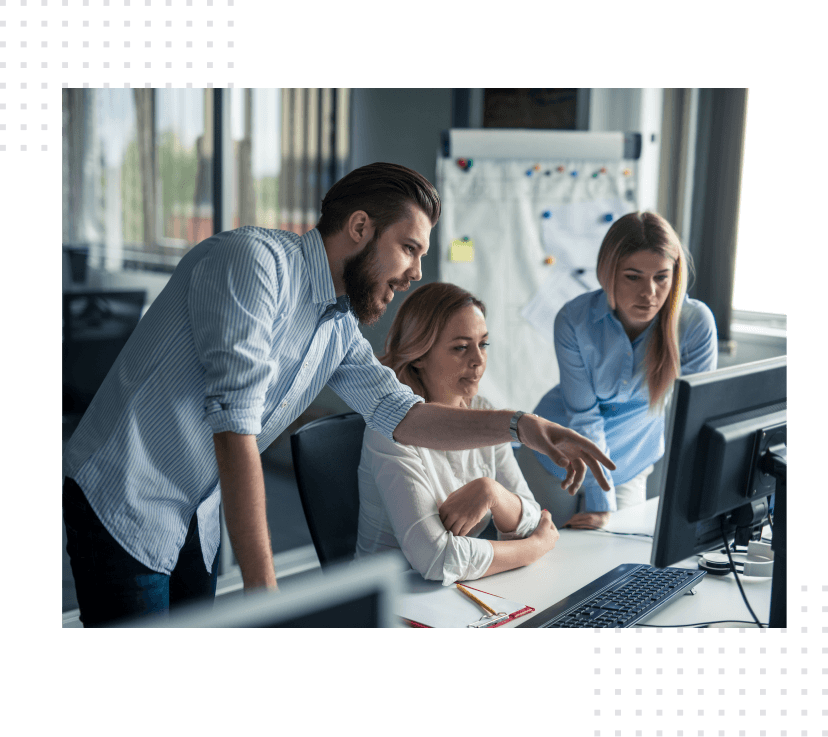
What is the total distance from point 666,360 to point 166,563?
4.98 ft

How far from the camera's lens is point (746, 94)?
10.5 feet

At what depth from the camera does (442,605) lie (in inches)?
49.7

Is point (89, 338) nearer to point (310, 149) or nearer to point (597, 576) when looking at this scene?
point (310, 149)

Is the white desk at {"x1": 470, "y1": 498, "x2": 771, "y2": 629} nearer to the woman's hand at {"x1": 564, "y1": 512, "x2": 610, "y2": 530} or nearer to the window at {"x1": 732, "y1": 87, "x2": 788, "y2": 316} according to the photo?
the woman's hand at {"x1": 564, "y1": 512, "x2": 610, "y2": 530}

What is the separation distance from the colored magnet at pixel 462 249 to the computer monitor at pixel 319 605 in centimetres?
224

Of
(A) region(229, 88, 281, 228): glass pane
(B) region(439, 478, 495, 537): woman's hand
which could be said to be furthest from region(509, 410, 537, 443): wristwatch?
(A) region(229, 88, 281, 228): glass pane

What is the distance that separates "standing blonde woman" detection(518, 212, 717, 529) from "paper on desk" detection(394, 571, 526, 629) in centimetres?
83

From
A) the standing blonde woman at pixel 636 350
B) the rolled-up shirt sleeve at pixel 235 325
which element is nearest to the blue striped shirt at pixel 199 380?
the rolled-up shirt sleeve at pixel 235 325

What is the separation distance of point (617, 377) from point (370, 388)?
0.98m

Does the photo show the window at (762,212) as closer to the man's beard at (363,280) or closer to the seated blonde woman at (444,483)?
the seated blonde woman at (444,483)

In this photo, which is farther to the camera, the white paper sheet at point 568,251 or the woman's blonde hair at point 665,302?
the white paper sheet at point 568,251

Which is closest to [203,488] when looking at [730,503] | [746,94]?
[730,503]

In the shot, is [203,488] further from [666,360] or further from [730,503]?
[666,360]

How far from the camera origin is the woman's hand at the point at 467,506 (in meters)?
1.46
